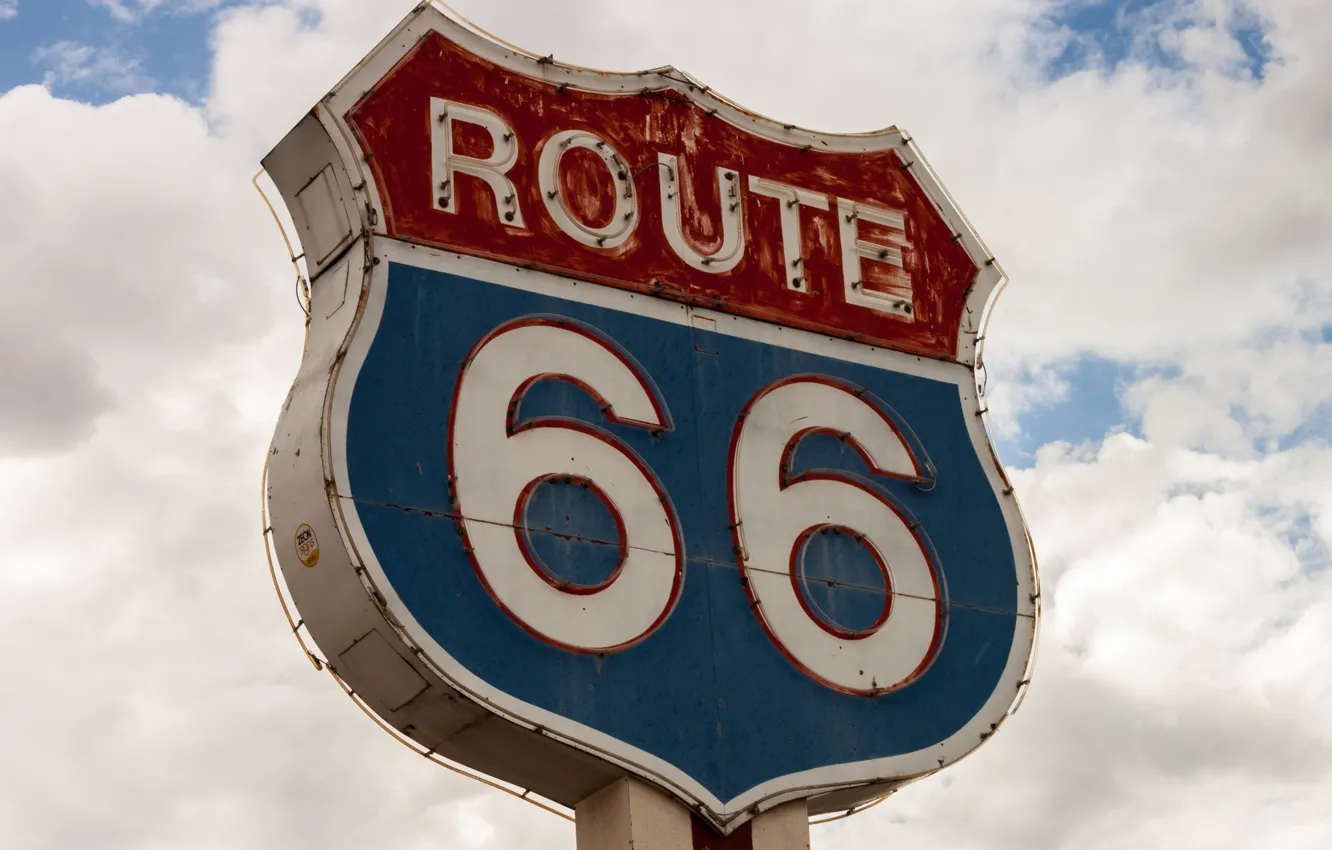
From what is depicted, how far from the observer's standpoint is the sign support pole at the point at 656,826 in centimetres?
1441

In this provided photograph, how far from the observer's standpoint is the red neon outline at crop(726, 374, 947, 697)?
15633 millimetres

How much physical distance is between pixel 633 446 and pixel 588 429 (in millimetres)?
372

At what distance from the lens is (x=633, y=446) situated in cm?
1560

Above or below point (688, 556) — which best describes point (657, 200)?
above

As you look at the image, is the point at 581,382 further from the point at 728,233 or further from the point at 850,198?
the point at 850,198

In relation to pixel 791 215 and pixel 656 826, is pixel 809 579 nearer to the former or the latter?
pixel 656 826

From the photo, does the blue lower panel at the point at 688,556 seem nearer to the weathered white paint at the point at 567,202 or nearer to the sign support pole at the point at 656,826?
the sign support pole at the point at 656,826

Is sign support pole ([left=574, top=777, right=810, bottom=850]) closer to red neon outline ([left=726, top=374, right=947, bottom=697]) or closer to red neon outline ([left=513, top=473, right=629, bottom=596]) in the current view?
red neon outline ([left=726, top=374, right=947, bottom=697])

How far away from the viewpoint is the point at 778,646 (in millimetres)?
15586

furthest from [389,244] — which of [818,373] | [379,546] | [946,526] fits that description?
[946,526]

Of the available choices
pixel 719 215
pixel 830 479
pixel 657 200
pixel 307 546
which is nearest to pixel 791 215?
pixel 719 215

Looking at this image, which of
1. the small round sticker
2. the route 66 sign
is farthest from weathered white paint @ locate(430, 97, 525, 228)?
the small round sticker

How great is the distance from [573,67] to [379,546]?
439 cm

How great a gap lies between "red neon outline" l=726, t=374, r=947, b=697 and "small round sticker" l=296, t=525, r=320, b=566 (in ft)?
10.2
